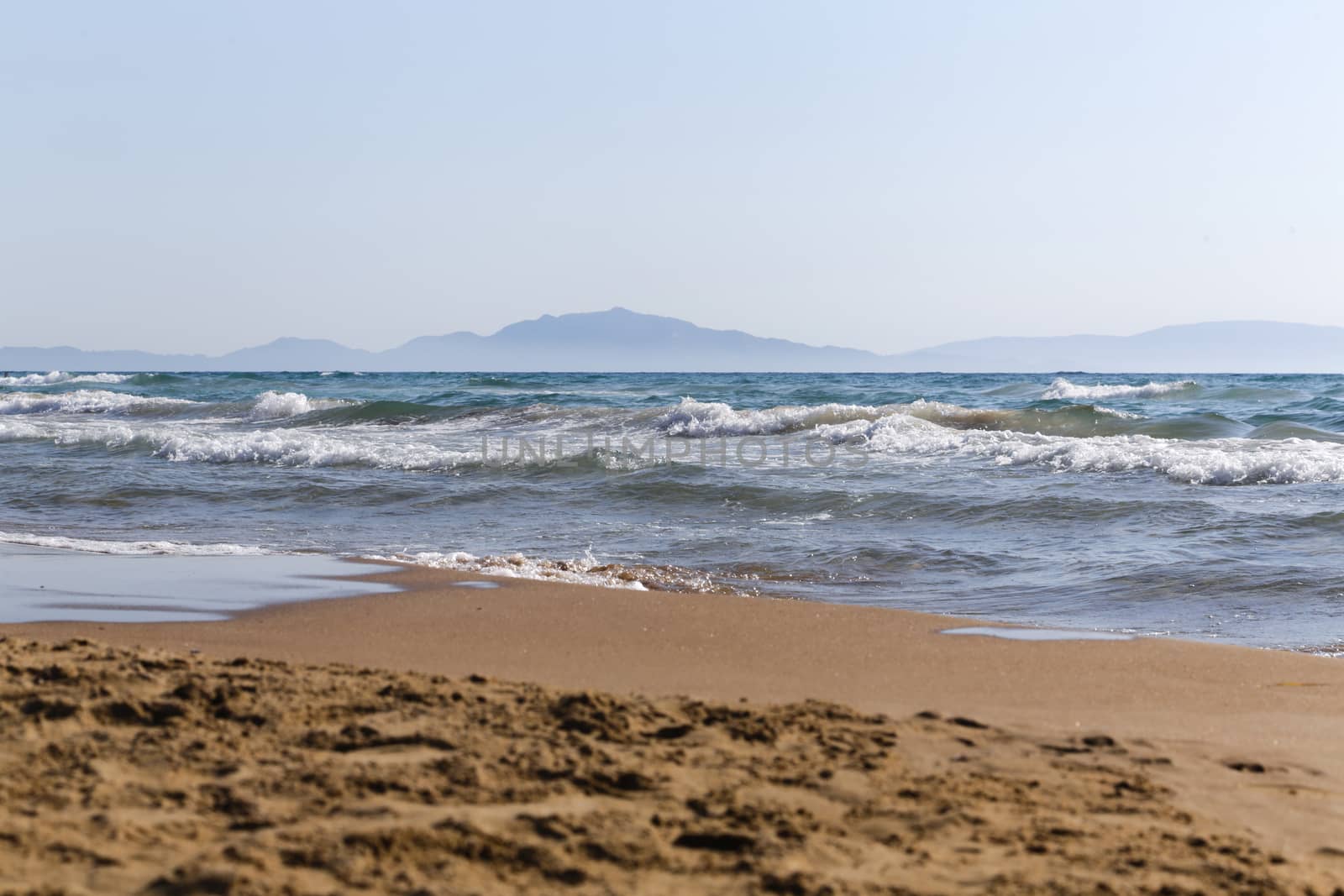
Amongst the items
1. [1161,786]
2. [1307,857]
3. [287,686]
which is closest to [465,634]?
[287,686]

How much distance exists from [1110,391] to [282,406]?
20.4m

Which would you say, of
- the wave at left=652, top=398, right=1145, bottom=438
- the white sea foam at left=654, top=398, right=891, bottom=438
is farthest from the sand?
the white sea foam at left=654, top=398, right=891, bottom=438

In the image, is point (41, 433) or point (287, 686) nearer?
point (287, 686)

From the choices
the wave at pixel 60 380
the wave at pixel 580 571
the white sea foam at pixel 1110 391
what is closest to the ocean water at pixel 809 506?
the wave at pixel 580 571

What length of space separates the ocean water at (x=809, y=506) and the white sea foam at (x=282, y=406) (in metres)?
4.97

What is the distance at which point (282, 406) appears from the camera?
81.6ft

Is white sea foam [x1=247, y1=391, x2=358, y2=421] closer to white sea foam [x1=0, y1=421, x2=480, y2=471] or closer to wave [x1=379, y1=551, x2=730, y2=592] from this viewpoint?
white sea foam [x1=0, y1=421, x2=480, y2=471]

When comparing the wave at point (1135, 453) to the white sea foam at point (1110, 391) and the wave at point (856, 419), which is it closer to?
the wave at point (856, 419)

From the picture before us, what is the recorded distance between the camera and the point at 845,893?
201 cm

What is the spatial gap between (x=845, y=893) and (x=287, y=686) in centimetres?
189

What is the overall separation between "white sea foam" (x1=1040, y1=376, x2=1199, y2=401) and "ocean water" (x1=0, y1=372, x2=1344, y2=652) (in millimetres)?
8903

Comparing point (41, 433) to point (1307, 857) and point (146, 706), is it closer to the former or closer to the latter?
point (146, 706)

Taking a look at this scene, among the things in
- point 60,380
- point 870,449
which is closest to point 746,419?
point 870,449

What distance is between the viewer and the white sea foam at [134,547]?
699 centimetres
